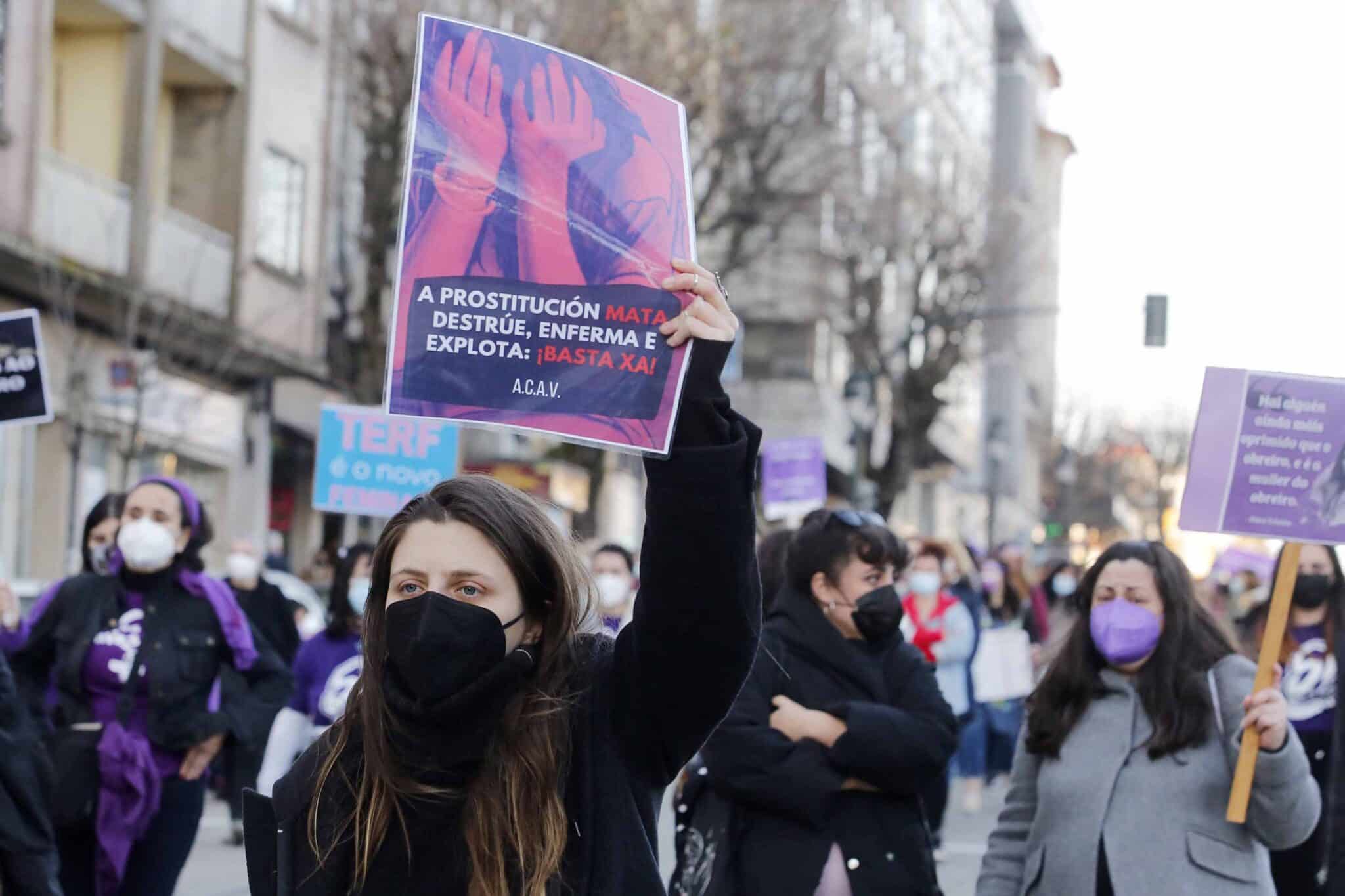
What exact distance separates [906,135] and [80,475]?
23.0 metres

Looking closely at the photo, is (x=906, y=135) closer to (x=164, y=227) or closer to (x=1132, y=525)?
(x=164, y=227)

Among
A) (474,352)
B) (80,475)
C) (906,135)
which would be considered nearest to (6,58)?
(80,475)

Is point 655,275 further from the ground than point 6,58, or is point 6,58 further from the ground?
point 6,58

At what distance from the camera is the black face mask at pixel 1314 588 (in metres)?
9.02

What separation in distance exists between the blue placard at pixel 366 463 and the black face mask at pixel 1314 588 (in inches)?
177

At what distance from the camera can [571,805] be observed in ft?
10.9

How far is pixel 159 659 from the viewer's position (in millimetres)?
7797

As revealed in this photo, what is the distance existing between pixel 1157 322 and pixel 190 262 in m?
13.4

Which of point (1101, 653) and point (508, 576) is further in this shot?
point (1101, 653)

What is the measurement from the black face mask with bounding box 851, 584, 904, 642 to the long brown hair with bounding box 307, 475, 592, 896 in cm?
287

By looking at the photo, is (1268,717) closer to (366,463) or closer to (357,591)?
(357,591)

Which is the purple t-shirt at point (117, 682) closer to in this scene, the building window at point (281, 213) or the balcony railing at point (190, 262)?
the balcony railing at point (190, 262)

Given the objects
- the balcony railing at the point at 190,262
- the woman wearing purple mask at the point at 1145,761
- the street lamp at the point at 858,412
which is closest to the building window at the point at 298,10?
the balcony railing at the point at 190,262

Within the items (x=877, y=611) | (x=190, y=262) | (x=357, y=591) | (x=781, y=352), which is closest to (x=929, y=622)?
(x=357, y=591)
